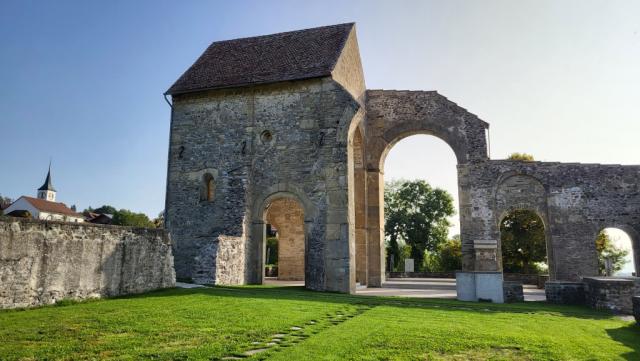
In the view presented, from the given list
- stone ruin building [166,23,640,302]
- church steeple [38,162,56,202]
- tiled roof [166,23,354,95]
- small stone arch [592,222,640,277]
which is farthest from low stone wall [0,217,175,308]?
church steeple [38,162,56,202]

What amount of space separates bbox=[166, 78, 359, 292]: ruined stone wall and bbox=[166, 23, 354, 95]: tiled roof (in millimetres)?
436

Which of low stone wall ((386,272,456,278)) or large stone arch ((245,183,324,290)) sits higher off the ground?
large stone arch ((245,183,324,290))

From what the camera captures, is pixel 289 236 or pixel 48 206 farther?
pixel 48 206

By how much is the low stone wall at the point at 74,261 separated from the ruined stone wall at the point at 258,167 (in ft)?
10.4

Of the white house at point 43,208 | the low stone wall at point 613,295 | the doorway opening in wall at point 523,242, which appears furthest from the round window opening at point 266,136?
the white house at point 43,208

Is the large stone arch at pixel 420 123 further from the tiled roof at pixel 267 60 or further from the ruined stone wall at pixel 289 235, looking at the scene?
the ruined stone wall at pixel 289 235

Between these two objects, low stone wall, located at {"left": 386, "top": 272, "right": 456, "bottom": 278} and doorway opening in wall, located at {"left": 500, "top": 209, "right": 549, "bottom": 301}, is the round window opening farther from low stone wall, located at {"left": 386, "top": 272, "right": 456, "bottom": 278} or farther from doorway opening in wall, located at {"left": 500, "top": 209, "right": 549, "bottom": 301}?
doorway opening in wall, located at {"left": 500, "top": 209, "right": 549, "bottom": 301}

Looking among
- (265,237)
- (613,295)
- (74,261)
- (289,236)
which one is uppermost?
(289,236)

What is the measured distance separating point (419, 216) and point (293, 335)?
41.4 m

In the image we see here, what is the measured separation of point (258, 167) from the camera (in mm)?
16578

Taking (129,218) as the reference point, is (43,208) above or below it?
above

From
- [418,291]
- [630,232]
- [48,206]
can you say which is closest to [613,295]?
[418,291]

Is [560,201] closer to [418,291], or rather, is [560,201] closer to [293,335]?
[418,291]

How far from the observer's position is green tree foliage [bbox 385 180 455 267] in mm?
45812
